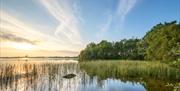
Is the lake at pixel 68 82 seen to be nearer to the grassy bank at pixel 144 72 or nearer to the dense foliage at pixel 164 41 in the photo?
the grassy bank at pixel 144 72

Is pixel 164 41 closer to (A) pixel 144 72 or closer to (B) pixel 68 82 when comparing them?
(A) pixel 144 72

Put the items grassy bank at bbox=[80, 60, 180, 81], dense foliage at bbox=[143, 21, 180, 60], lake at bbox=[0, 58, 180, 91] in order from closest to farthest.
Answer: lake at bbox=[0, 58, 180, 91], grassy bank at bbox=[80, 60, 180, 81], dense foliage at bbox=[143, 21, 180, 60]

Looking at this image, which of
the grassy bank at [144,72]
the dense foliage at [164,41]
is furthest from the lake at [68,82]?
the dense foliage at [164,41]

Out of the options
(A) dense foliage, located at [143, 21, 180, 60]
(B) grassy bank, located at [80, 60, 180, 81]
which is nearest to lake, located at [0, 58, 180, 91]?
(B) grassy bank, located at [80, 60, 180, 81]

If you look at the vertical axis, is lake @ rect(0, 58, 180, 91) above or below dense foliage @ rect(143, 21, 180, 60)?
below

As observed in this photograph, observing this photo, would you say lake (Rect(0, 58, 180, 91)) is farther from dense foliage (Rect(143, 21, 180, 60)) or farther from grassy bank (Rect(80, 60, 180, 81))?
dense foliage (Rect(143, 21, 180, 60))

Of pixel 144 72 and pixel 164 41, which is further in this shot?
pixel 164 41

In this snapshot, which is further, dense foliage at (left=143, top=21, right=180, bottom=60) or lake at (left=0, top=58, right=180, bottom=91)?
dense foliage at (left=143, top=21, right=180, bottom=60)

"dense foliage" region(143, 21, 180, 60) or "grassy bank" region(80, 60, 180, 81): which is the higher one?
"dense foliage" region(143, 21, 180, 60)

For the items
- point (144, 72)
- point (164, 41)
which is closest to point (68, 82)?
point (144, 72)

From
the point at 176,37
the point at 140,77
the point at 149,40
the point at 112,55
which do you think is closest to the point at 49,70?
the point at 140,77

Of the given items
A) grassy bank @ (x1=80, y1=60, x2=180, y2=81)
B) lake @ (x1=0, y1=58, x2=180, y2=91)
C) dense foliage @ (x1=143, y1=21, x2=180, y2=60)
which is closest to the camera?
lake @ (x1=0, y1=58, x2=180, y2=91)

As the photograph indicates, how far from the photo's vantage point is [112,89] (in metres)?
16.3

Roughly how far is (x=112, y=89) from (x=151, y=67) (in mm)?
8232
